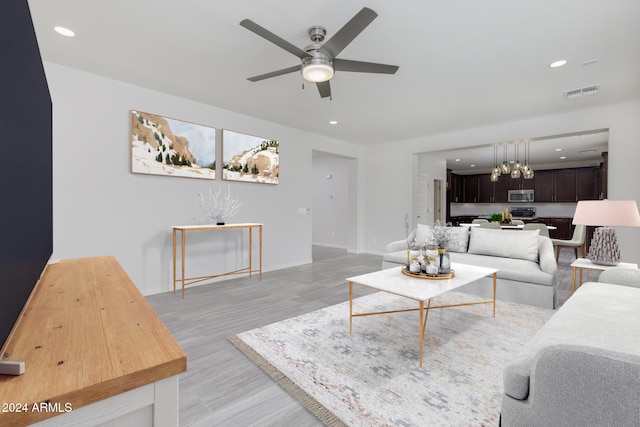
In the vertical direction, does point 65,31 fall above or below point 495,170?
above

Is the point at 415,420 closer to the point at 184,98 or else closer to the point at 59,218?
the point at 59,218

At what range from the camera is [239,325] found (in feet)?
9.06

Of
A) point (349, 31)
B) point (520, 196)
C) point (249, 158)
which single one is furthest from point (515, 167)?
point (349, 31)

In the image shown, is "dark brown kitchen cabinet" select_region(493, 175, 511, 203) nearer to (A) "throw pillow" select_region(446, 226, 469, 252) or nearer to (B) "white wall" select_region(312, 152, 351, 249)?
(B) "white wall" select_region(312, 152, 351, 249)

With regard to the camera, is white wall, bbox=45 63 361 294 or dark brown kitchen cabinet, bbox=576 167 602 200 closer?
white wall, bbox=45 63 361 294

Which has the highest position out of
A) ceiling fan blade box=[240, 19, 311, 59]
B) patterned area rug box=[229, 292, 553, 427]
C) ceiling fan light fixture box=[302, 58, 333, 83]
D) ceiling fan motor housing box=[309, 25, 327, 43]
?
ceiling fan motor housing box=[309, 25, 327, 43]

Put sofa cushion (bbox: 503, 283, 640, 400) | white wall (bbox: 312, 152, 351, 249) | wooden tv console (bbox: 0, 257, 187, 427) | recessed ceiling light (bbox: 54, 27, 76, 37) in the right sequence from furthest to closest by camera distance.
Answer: white wall (bbox: 312, 152, 351, 249)
recessed ceiling light (bbox: 54, 27, 76, 37)
sofa cushion (bbox: 503, 283, 640, 400)
wooden tv console (bbox: 0, 257, 187, 427)

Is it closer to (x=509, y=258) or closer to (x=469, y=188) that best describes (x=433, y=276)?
(x=509, y=258)

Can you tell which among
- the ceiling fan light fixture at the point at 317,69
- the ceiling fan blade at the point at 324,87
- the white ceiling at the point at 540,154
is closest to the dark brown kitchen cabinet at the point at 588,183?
the white ceiling at the point at 540,154

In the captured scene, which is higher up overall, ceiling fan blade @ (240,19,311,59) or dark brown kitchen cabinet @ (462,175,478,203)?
ceiling fan blade @ (240,19,311,59)

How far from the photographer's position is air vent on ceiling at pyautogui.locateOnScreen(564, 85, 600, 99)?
355 cm

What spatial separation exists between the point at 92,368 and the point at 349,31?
2195mm

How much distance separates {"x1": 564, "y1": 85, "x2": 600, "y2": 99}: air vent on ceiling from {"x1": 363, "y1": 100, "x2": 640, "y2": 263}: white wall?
36.4 inches

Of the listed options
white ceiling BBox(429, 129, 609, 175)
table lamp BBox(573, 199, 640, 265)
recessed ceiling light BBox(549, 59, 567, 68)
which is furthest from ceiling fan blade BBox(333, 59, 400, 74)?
white ceiling BBox(429, 129, 609, 175)
